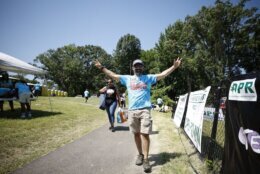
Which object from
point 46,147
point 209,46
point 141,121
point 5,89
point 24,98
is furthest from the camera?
point 209,46

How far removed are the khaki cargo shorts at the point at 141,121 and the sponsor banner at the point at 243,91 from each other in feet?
5.48

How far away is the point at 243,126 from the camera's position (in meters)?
1.97

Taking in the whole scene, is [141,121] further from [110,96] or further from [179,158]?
[110,96]

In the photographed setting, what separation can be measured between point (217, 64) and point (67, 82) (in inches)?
2010

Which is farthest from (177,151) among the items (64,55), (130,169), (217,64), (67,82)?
(64,55)

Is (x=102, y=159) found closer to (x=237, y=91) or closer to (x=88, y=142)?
(x=88, y=142)

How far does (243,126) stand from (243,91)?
0.39 metres

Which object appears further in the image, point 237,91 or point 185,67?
point 185,67

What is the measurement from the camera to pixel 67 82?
2490 inches

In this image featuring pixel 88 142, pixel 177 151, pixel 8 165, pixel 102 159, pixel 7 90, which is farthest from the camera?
pixel 7 90

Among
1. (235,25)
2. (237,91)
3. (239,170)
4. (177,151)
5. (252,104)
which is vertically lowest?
(177,151)

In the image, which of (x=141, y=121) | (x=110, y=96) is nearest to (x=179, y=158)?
(x=141, y=121)

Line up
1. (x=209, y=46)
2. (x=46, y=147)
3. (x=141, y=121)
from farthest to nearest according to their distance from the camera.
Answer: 1. (x=209, y=46)
2. (x=46, y=147)
3. (x=141, y=121)

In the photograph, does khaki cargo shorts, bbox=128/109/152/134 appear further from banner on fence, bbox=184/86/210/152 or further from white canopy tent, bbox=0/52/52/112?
white canopy tent, bbox=0/52/52/112
